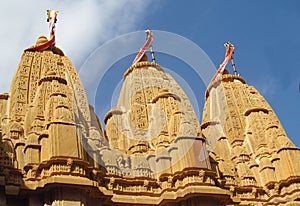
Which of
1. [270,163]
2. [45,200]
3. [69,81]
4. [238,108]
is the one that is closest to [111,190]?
[45,200]

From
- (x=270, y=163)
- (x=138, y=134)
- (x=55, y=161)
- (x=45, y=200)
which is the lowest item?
(x=45, y=200)

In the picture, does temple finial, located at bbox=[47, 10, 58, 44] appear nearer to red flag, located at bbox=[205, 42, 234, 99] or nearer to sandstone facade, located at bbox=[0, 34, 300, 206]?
sandstone facade, located at bbox=[0, 34, 300, 206]

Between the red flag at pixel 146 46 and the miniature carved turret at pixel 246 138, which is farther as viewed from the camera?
the red flag at pixel 146 46

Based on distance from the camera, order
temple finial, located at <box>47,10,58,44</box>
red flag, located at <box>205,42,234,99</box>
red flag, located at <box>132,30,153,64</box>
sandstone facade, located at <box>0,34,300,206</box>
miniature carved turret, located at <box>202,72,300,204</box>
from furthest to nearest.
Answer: red flag, located at <box>205,42,234,99</box>
red flag, located at <box>132,30,153,64</box>
temple finial, located at <box>47,10,58,44</box>
miniature carved turret, located at <box>202,72,300,204</box>
sandstone facade, located at <box>0,34,300,206</box>

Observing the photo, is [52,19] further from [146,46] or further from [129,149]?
[129,149]

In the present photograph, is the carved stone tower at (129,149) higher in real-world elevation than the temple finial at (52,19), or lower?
lower

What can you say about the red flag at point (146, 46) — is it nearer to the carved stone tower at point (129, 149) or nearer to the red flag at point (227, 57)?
the carved stone tower at point (129, 149)

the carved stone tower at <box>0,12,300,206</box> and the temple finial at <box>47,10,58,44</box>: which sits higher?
the temple finial at <box>47,10,58,44</box>

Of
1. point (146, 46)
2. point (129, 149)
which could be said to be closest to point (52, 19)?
point (146, 46)

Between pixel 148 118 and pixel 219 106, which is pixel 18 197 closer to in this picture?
pixel 148 118

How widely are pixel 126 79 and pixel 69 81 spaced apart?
5.88 m

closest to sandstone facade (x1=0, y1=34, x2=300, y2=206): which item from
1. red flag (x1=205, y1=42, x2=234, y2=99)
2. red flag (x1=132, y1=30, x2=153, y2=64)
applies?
red flag (x1=132, y1=30, x2=153, y2=64)

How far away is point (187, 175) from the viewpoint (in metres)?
21.7

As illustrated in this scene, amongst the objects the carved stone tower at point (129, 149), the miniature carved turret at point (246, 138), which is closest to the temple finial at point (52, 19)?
the carved stone tower at point (129, 149)
